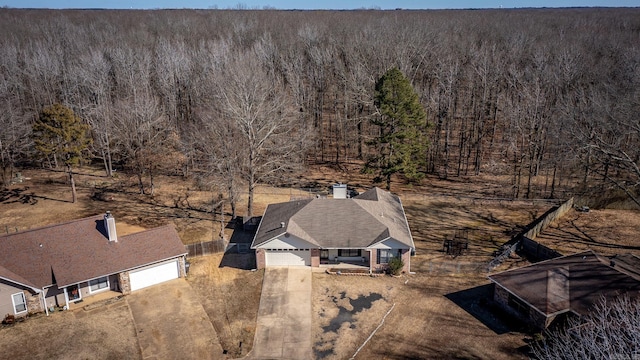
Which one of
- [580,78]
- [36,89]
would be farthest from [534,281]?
[36,89]

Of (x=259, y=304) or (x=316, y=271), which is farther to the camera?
(x=316, y=271)

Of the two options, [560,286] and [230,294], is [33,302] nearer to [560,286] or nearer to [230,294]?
[230,294]

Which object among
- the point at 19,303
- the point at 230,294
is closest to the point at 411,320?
the point at 230,294

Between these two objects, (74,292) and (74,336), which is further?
(74,292)

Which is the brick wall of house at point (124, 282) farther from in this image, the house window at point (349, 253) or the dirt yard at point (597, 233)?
the dirt yard at point (597, 233)

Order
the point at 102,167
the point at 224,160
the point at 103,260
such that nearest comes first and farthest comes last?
1. the point at 103,260
2. the point at 224,160
3. the point at 102,167

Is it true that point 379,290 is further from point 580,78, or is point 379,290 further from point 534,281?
point 580,78

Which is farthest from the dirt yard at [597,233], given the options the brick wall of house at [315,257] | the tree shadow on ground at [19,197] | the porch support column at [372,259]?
the tree shadow on ground at [19,197]
